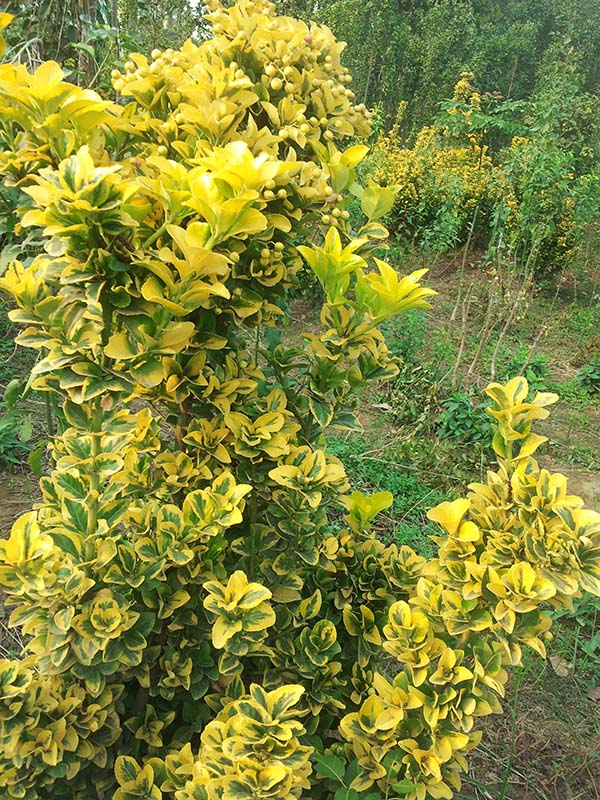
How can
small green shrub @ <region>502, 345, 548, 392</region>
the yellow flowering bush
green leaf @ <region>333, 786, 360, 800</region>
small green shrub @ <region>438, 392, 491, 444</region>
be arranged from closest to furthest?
green leaf @ <region>333, 786, 360, 800</region>, small green shrub @ <region>438, 392, 491, 444</region>, small green shrub @ <region>502, 345, 548, 392</region>, the yellow flowering bush

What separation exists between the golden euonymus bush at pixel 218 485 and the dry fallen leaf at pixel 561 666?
1.22 meters

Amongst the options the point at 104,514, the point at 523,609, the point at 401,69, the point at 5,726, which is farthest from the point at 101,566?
the point at 401,69

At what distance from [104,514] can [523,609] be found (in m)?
0.68

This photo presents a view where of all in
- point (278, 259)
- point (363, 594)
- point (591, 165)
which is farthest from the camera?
point (591, 165)

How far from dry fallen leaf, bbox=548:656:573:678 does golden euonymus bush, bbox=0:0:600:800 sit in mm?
1215

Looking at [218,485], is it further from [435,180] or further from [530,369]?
[435,180]

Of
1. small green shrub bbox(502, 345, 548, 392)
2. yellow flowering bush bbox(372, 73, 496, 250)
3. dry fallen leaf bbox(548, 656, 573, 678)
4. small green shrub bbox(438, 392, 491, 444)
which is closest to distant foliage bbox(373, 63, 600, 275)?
yellow flowering bush bbox(372, 73, 496, 250)

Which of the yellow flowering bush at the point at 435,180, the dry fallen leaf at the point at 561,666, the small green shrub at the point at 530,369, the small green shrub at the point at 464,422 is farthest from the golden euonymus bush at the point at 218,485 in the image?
the yellow flowering bush at the point at 435,180

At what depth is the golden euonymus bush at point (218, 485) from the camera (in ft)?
3.14

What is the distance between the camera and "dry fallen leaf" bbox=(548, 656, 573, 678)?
7.37 feet

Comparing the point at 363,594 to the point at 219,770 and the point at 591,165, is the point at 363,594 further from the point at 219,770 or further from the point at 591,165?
the point at 591,165

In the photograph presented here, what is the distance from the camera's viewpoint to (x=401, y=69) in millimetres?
10102

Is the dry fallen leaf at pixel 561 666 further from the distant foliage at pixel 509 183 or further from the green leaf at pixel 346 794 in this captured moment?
the distant foliage at pixel 509 183

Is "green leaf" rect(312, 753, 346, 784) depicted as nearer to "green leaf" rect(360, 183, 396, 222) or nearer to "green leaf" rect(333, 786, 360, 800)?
"green leaf" rect(333, 786, 360, 800)
